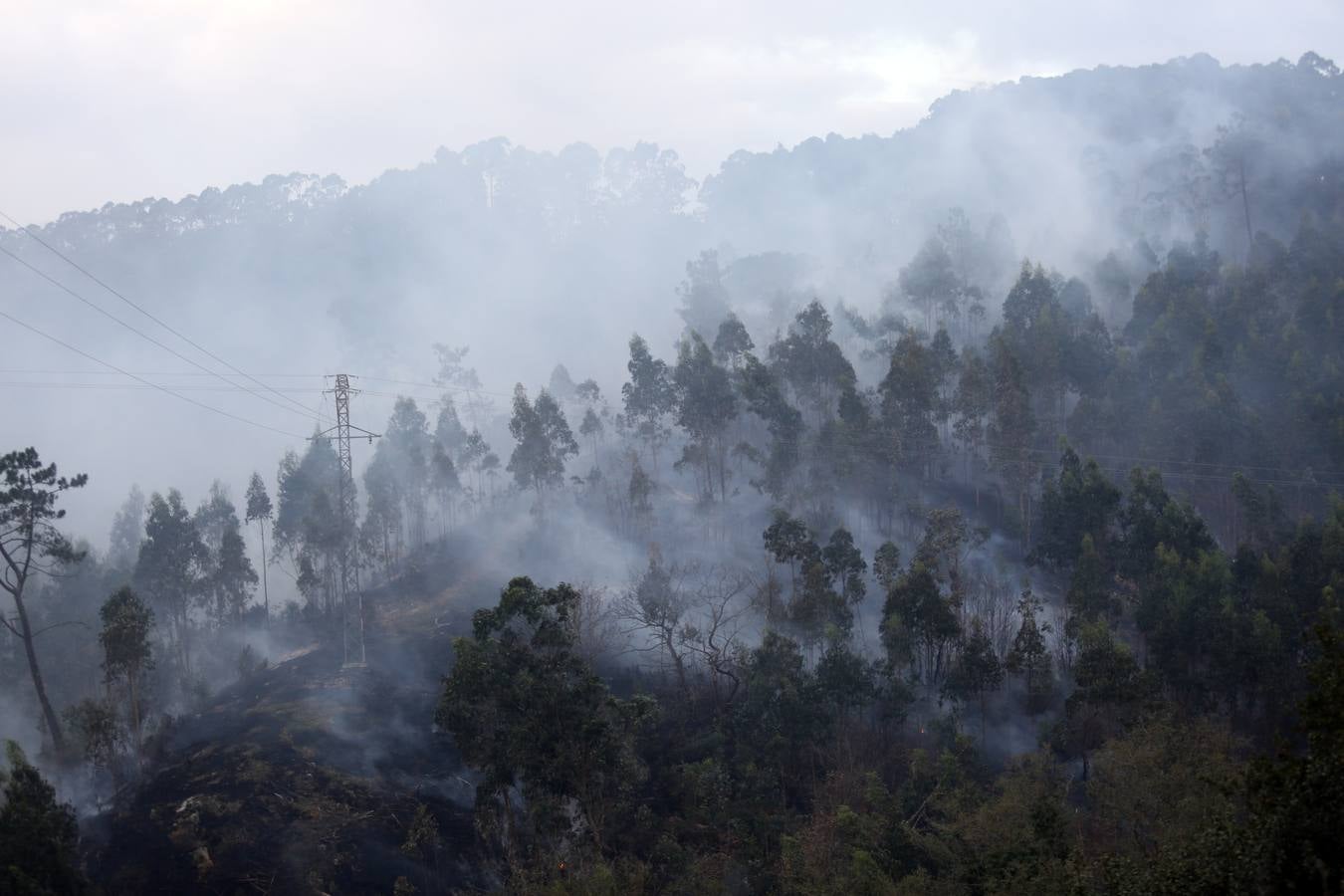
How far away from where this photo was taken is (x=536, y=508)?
5578 cm

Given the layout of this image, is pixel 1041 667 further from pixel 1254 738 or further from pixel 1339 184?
pixel 1339 184

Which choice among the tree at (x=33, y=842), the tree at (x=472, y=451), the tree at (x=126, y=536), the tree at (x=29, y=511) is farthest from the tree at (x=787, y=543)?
the tree at (x=126, y=536)

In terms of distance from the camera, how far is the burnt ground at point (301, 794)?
87.3 ft

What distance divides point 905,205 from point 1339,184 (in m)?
35.4

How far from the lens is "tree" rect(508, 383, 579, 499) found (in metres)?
54.4

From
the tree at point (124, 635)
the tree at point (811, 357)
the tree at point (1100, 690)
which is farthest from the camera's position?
the tree at point (811, 357)

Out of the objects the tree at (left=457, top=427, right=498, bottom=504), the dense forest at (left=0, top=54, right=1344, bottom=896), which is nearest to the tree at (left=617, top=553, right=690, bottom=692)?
the dense forest at (left=0, top=54, right=1344, bottom=896)

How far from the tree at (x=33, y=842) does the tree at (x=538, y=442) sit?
32.3 meters

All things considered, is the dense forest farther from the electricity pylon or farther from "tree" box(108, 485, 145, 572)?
the electricity pylon

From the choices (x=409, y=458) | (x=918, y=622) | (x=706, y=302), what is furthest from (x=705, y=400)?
(x=706, y=302)

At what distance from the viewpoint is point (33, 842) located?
72.9 feet

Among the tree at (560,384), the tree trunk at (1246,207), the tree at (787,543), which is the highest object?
the tree trunk at (1246,207)

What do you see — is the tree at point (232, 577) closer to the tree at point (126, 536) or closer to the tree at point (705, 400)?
the tree at point (126, 536)

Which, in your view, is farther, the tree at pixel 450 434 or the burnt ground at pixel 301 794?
the tree at pixel 450 434
